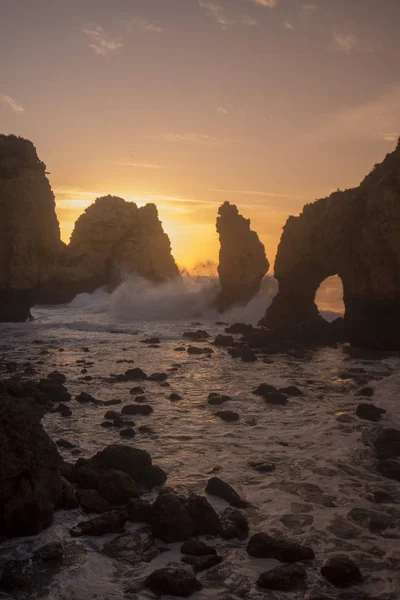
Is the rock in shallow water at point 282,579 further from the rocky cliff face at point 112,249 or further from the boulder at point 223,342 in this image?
the rocky cliff face at point 112,249

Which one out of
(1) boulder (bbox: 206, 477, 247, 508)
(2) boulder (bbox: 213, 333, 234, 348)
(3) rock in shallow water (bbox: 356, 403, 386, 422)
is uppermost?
(2) boulder (bbox: 213, 333, 234, 348)

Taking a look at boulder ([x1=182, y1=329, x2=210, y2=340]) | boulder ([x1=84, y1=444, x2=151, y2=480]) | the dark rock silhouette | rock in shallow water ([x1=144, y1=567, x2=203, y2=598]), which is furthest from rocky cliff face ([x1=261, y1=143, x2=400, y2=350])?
rock in shallow water ([x1=144, y1=567, x2=203, y2=598])

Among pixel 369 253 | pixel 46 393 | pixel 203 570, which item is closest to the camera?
pixel 203 570

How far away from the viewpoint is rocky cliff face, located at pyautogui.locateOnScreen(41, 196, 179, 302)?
176ft

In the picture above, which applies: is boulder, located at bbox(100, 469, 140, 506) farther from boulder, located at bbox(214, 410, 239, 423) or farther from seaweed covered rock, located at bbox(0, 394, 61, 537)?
boulder, located at bbox(214, 410, 239, 423)

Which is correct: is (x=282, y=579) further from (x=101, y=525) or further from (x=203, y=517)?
(x=101, y=525)

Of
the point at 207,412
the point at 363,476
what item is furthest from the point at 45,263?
the point at 363,476

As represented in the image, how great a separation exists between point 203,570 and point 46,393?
383 inches

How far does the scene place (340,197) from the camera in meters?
29.0

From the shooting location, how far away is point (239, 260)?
44188 millimetres

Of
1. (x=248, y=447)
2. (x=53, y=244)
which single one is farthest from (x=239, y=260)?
(x=248, y=447)

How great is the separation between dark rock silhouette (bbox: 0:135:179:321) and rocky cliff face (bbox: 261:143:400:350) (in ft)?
57.4

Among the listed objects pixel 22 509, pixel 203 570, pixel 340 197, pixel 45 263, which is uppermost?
pixel 340 197

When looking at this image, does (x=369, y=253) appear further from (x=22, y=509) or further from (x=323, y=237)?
(x=22, y=509)
